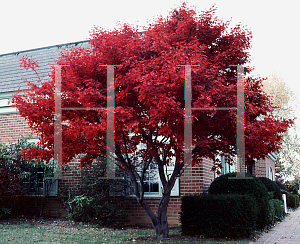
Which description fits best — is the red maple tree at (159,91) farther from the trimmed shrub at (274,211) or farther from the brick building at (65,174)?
the trimmed shrub at (274,211)

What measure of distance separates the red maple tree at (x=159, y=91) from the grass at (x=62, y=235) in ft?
3.45

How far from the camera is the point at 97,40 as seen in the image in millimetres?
7191

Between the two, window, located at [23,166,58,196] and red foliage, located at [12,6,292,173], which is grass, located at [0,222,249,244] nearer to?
window, located at [23,166,58,196]

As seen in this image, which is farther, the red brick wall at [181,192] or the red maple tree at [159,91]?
the red brick wall at [181,192]

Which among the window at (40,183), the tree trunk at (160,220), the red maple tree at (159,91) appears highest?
the red maple tree at (159,91)

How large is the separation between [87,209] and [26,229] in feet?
6.24

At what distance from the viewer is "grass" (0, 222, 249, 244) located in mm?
7582

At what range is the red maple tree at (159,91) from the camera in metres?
6.07

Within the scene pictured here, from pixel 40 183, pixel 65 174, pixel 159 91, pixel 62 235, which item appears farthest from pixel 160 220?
pixel 40 183

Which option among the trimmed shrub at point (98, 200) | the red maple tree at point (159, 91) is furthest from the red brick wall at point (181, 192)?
the red maple tree at point (159, 91)

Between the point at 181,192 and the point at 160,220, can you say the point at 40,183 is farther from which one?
the point at 160,220

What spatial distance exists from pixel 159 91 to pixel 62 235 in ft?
16.1

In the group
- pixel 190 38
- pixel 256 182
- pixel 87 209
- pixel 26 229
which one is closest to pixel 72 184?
pixel 87 209

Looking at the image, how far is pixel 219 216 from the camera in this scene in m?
8.32
